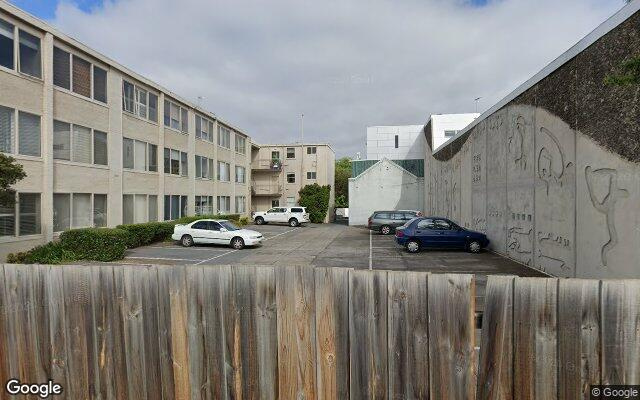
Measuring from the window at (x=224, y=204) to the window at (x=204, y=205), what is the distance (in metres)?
1.72

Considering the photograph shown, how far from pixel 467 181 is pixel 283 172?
2881 centimetres

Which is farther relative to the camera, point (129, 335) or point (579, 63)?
point (579, 63)

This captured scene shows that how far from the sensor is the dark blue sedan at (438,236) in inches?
639

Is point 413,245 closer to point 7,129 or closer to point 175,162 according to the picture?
point 7,129

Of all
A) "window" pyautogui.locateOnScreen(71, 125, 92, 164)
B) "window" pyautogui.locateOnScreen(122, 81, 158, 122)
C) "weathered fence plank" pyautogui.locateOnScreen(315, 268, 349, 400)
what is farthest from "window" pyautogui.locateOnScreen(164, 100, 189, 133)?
"weathered fence plank" pyautogui.locateOnScreen(315, 268, 349, 400)

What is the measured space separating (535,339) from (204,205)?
3019 cm

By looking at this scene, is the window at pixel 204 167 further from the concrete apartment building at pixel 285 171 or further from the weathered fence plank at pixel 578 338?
the weathered fence plank at pixel 578 338

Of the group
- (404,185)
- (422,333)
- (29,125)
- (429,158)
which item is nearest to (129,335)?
(422,333)

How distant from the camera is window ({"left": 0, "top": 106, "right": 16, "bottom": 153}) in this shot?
13.2m

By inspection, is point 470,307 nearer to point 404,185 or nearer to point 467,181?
point 467,181

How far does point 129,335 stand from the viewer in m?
2.39

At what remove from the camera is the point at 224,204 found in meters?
34.2

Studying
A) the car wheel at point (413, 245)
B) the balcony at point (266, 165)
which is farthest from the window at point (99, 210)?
the balcony at point (266, 165)

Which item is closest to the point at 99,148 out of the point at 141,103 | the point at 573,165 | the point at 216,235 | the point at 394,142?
the point at 141,103
